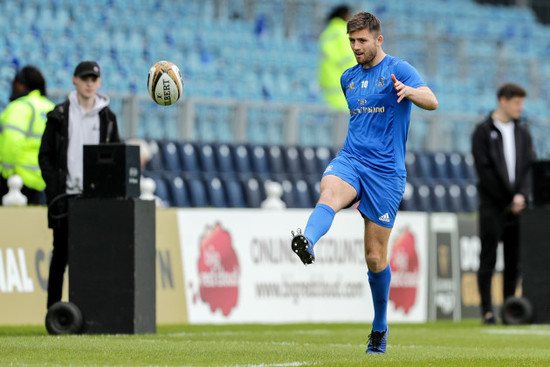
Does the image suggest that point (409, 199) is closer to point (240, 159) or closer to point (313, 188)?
point (313, 188)

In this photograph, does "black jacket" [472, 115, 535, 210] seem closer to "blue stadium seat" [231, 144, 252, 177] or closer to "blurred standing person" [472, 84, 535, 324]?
"blurred standing person" [472, 84, 535, 324]

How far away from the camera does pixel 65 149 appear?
Result: 1012 cm

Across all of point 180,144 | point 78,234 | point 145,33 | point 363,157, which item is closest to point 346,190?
point 363,157

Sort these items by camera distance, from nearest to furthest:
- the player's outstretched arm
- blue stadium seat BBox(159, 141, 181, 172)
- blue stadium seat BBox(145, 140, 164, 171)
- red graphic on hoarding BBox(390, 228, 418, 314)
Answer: the player's outstretched arm < red graphic on hoarding BBox(390, 228, 418, 314) < blue stadium seat BBox(145, 140, 164, 171) < blue stadium seat BBox(159, 141, 181, 172)

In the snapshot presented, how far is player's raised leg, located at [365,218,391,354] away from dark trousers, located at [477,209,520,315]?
16.4 ft

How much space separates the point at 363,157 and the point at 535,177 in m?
5.18

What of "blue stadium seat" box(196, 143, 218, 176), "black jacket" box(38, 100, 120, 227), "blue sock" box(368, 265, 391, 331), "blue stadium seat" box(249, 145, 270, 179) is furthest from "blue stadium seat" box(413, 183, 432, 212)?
"blue sock" box(368, 265, 391, 331)

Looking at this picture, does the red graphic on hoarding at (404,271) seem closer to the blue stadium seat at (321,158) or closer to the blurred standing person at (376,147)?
the blue stadium seat at (321,158)

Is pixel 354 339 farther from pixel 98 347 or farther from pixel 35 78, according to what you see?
pixel 35 78

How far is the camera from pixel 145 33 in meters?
19.7

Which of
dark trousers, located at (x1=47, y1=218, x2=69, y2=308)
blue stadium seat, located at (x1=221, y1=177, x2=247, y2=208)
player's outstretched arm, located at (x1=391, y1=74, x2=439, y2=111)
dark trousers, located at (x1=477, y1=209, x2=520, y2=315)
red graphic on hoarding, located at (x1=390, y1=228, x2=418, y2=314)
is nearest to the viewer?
player's outstretched arm, located at (x1=391, y1=74, x2=439, y2=111)

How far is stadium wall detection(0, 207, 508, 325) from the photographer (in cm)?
1172

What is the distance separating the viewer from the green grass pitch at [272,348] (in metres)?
7.22

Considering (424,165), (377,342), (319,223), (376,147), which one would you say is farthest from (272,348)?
(424,165)
